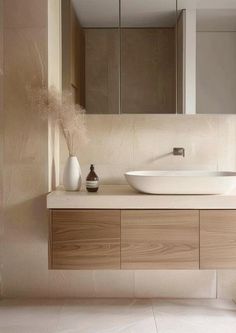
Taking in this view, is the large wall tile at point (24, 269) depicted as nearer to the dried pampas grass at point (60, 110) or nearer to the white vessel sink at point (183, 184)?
the dried pampas grass at point (60, 110)

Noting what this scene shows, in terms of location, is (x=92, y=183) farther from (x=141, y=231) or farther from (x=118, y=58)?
(x=118, y=58)

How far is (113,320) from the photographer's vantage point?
2197 mm

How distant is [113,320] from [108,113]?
1304 mm

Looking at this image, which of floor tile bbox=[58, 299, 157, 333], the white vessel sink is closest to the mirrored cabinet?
the white vessel sink

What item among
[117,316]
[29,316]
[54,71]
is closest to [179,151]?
[54,71]

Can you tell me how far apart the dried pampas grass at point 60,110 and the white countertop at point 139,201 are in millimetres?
393

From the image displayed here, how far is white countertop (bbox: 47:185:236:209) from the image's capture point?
6.87 feet

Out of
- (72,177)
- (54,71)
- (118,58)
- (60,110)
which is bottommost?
(72,177)

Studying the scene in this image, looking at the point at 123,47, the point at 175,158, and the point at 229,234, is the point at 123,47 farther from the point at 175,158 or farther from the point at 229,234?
the point at 229,234

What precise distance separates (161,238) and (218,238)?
0.32 meters

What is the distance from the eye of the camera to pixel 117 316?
88.6 inches

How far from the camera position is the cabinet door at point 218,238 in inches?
83.0

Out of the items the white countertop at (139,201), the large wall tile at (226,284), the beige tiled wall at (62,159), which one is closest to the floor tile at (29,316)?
the beige tiled wall at (62,159)

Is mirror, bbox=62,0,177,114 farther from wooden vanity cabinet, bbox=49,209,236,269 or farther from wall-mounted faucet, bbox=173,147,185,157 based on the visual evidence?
wooden vanity cabinet, bbox=49,209,236,269
